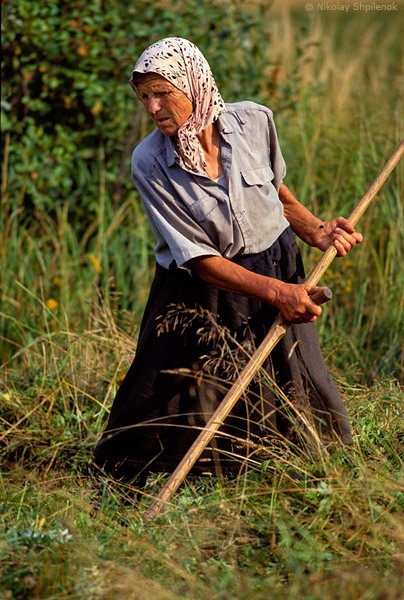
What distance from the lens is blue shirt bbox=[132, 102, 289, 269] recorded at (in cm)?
306

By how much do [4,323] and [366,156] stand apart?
2253 mm

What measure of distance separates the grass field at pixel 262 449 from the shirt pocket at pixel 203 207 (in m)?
0.81

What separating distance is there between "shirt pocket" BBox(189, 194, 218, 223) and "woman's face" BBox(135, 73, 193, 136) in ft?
0.79

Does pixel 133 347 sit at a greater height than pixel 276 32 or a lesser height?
lesser

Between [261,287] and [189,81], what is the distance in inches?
27.4

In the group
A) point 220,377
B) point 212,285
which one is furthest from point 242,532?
point 212,285

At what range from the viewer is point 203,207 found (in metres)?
3.05

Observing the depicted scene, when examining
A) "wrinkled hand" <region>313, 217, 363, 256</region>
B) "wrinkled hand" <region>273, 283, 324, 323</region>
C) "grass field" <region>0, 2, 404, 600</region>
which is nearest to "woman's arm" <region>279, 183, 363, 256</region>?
"wrinkled hand" <region>313, 217, 363, 256</region>

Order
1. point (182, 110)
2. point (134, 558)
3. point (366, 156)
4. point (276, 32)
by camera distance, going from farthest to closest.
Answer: point (276, 32) → point (366, 156) → point (182, 110) → point (134, 558)

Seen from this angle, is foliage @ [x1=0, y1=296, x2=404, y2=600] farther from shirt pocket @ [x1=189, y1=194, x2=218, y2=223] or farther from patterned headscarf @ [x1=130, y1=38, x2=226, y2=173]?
patterned headscarf @ [x1=130, y1=38, x2=226, y2=173]

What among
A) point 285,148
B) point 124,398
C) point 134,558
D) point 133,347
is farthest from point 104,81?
point 134,558

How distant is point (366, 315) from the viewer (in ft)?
16.4

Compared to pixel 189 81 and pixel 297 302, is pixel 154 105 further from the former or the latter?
pixel 297 302

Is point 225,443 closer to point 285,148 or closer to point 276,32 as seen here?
point 285,148
